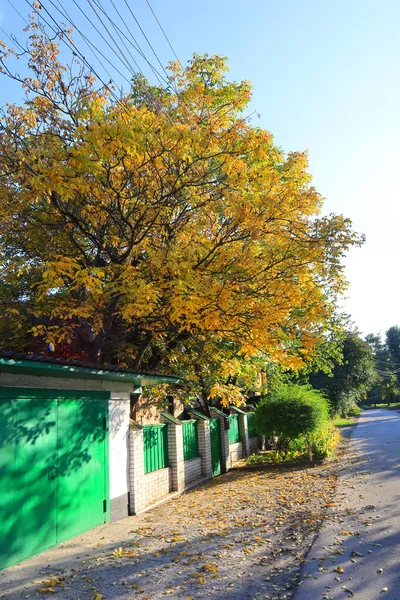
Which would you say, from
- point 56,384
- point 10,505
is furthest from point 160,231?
point 10,505

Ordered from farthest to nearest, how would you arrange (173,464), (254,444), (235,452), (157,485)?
(254,444)
(235,452)
(173,464)
(157,485)

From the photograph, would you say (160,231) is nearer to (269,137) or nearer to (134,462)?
(269,137)

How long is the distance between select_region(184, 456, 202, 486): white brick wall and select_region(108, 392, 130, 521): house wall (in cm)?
404

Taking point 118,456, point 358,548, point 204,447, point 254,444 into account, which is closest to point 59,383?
point 118,456

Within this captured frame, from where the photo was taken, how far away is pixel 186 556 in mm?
5707

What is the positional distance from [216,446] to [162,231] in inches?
363

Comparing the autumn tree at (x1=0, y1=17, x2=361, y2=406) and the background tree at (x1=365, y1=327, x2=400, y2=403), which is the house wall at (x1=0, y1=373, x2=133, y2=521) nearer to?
the autumn tree at (x1=0, y1=17, x2=361, y2=406)

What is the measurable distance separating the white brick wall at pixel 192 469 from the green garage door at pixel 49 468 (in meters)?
4.89

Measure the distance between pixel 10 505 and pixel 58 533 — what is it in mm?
1265

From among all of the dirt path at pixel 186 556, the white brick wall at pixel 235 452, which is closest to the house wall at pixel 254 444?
the white brick wall at pixel 235 452

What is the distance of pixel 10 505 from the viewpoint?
18.3 ft

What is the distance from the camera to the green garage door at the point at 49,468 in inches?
221

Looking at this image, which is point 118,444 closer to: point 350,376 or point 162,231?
point 162,231

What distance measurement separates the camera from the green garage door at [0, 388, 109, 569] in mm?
5621
